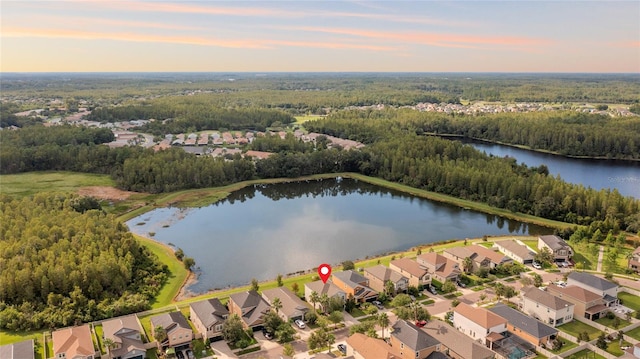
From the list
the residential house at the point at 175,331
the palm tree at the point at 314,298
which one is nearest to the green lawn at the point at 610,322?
the palm tree at the point at 314,298

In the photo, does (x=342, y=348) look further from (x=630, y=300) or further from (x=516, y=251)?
(x=630, y=300)

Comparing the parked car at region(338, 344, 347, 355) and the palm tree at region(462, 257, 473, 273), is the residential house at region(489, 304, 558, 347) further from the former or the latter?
the parked car at region(338, 344, 347, 355)

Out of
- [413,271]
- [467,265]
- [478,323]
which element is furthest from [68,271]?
[467,265]

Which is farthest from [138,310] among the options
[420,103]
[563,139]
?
[420,103]

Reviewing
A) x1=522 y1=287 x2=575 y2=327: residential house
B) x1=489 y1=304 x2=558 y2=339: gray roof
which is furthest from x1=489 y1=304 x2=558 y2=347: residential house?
x1=522 y1=287 x2=575 y2=327: residential house

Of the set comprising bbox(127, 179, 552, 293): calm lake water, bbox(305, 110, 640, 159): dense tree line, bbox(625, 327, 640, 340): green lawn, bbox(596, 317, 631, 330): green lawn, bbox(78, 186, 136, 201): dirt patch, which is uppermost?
bbox(305, 110, 640, 159): dense tree line

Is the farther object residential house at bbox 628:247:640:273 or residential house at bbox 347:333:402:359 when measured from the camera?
residential house at bbox 628:247:640:273

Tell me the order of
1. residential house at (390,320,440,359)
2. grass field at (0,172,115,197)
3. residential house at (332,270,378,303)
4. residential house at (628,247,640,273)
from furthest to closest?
1. grass field at (0,172,115,197)
2. residential house at (628,247,640,273)
3. residential house at (332,270,378,303)
4. residential house at (390,320,440,359)
